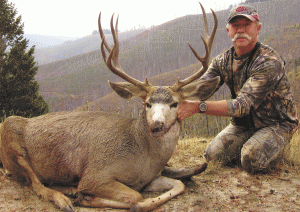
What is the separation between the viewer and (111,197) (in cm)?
371

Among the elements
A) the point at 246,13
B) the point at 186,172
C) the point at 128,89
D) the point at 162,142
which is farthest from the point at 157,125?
the point at 246,13

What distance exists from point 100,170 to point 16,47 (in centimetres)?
3037

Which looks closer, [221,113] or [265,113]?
[221,113]

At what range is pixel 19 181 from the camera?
4574 millimetres

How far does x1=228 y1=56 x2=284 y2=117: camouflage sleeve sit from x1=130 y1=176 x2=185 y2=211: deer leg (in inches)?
58.5

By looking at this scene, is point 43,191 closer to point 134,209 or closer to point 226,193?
point 134,209

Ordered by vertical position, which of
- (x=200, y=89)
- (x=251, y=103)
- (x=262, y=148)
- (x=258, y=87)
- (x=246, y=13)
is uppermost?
(x=246, y=13)

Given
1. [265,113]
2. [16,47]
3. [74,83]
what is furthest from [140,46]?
[265,113]

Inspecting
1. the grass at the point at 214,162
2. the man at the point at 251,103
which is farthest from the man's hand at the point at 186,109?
the grass at the point at 214,162

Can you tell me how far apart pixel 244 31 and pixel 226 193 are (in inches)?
116

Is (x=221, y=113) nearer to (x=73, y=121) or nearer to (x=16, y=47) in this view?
(x=73, y=121)

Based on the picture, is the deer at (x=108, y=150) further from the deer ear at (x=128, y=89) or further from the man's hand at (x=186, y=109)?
the man's hand at (x=186, y=109)

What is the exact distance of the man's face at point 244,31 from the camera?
4.85 m

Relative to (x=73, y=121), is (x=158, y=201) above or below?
below
